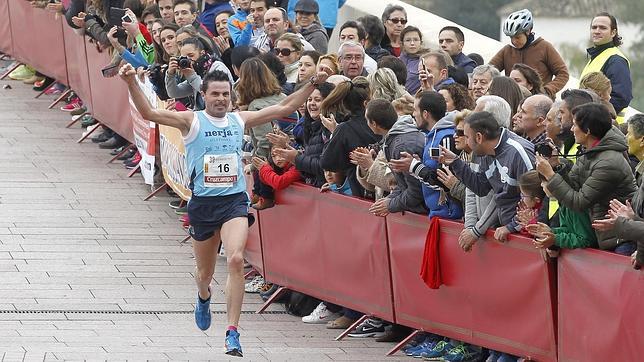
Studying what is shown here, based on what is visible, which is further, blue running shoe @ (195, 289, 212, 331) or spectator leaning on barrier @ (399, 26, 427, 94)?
spectator leaning on barrier @ (399, 26, 427, 94)

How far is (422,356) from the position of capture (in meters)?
12.2

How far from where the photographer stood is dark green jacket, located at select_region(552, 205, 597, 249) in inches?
410

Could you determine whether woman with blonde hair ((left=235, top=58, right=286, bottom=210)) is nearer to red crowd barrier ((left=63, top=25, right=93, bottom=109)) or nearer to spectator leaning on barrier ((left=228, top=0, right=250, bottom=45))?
spectator leaning on barrier ((left=228, top=0, right=250, bottom=45))

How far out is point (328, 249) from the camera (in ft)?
44.1

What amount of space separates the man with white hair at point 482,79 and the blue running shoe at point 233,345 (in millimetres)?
2967

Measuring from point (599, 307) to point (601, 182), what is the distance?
0.87 metres

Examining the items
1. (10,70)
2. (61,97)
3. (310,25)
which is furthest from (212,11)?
(10,70)

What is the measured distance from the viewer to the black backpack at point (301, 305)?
551 inches

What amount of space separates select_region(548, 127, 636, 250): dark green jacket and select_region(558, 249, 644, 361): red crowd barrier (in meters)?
0.25

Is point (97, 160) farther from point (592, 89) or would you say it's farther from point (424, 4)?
point (424, 4)

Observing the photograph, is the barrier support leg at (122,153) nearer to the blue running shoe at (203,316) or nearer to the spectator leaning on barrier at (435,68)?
the spectator leaning on barrier at (435,68)

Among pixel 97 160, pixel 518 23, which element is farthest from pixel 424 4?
pixel 518 23

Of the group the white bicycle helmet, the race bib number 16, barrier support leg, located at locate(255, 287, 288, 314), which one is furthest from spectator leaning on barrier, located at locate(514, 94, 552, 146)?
barrier support leg, located at locate(255, 287, 288, 314)

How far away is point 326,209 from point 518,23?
2.50 meters
